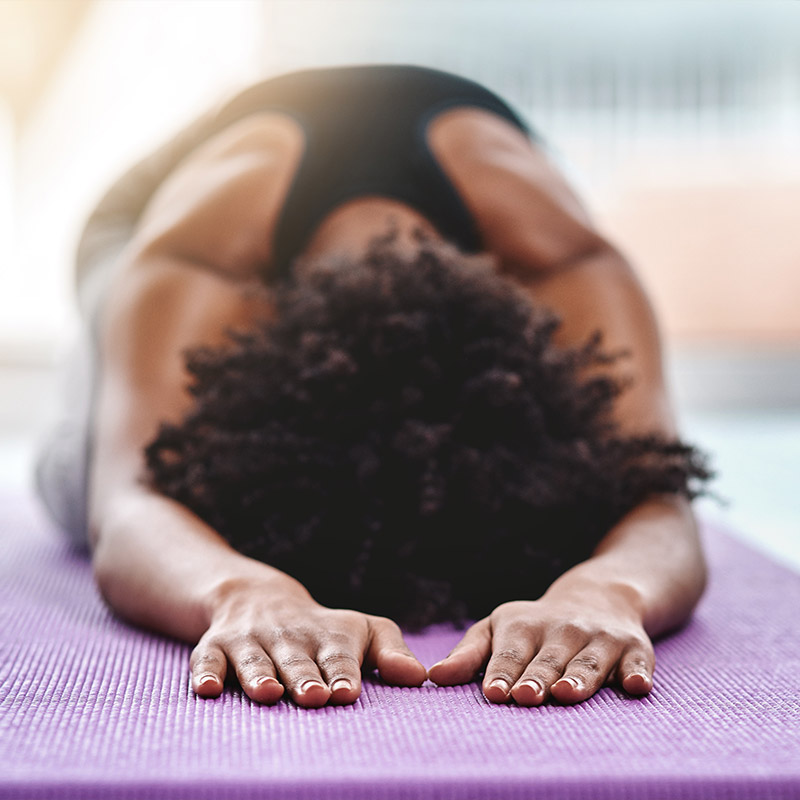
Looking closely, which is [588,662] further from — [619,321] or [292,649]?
[619,321]

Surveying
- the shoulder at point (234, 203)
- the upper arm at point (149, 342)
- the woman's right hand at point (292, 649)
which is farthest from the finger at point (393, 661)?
the shoulder at point (234, 203)

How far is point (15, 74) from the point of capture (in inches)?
136

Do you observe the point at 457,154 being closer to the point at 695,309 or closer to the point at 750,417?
the point at 750,417

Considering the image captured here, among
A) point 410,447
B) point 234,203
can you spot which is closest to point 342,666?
point 410,447

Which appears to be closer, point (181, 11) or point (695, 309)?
point (181, 11)

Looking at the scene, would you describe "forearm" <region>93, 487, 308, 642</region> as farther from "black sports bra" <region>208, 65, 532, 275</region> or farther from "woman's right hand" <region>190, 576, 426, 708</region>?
"black sports bra" <region>208, 65, 532, 275</region>

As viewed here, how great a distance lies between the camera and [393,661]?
652mm

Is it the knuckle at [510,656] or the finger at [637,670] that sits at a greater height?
the knuckle at [510,656]

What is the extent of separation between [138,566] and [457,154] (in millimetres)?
699

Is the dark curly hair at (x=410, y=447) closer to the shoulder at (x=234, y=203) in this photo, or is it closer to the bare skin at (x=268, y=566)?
the bare skin at (x=268, y=566)

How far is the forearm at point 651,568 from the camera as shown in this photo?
0.75 meters

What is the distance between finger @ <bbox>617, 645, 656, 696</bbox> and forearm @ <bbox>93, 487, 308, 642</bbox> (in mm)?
251

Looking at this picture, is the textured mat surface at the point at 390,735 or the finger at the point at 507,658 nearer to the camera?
the textured mat surface at the point at 390,735

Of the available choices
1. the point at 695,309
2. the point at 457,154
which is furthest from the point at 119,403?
the point at 695,309
